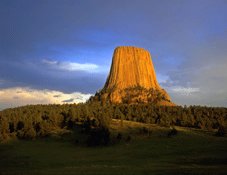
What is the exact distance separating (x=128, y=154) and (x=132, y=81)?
46.3 meters

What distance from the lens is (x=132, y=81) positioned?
80750 millimetres

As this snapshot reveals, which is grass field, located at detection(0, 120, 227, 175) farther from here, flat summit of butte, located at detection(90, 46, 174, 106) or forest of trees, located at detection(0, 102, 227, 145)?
flat summit of butte, located at detection(90, 46, 174, 106)

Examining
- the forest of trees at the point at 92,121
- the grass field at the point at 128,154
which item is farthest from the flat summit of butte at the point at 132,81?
the grass field at the point at 128,154

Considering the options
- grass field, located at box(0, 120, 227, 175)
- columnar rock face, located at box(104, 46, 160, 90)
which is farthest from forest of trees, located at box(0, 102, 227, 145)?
columnar rock face, located at box(104, 46, 160, 90)

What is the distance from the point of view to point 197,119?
2243 inches

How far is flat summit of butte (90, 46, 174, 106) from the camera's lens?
2985 inches

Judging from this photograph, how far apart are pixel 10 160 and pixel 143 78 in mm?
51965

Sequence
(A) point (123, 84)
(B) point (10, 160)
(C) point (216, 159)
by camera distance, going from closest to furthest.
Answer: (C) point (216, 159), (B) point (10, 160), (A) point (123, 84)

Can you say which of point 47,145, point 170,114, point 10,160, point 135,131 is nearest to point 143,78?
point 170,114

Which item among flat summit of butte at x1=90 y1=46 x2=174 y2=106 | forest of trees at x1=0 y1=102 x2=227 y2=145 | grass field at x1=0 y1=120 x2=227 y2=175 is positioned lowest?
grass field at x1=0 y1=120 x2=227 y2=175

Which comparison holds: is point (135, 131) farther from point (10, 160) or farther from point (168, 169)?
point (168, 169)

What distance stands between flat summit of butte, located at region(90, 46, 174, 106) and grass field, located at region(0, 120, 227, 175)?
2584cm

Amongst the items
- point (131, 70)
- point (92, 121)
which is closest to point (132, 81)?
point (131, 70)

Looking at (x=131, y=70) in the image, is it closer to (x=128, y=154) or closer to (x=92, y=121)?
(x=92, y=121)
